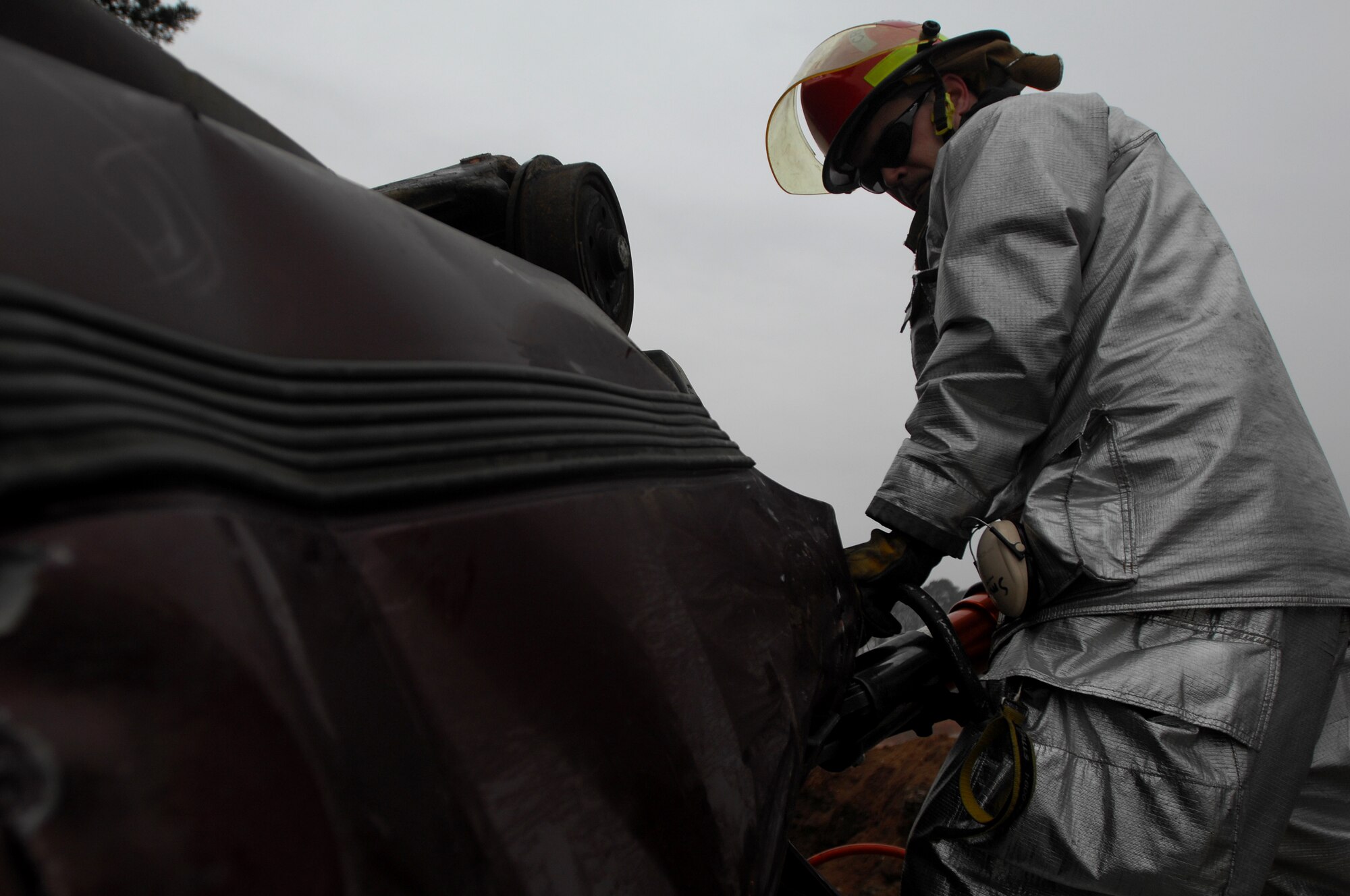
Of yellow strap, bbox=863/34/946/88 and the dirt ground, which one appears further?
the dirt ground

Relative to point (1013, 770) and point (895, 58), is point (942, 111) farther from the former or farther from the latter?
point (1013, 770)

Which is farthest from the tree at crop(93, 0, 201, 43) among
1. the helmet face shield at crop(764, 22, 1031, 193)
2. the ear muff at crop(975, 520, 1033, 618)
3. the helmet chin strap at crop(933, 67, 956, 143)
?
the ear muff at crop(975, 520, 1033, 618)

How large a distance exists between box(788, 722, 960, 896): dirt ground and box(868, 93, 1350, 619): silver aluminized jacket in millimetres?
1480

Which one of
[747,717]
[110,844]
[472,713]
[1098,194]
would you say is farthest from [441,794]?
[1098,194]

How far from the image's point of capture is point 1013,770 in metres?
1.31

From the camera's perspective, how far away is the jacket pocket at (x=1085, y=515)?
133cm

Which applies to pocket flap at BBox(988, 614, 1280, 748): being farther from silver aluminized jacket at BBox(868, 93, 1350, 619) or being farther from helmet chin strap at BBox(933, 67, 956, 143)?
helmet chin strap at BBox(933, 67, 956, 143)

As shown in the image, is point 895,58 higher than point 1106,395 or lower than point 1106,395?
higher

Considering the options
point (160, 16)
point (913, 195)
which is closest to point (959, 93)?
point (913, 195)

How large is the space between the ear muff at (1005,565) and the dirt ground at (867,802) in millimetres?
1364

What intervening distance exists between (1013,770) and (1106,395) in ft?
2.11

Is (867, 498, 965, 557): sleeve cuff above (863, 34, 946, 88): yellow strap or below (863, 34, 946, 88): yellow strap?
below

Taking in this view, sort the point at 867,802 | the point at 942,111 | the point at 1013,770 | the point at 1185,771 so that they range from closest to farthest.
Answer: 1. the point at 1185,771
2. the point at 1013,770
3. the point at 942,111
4. the point at 867,802

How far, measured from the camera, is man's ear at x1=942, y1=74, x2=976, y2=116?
1889mm
